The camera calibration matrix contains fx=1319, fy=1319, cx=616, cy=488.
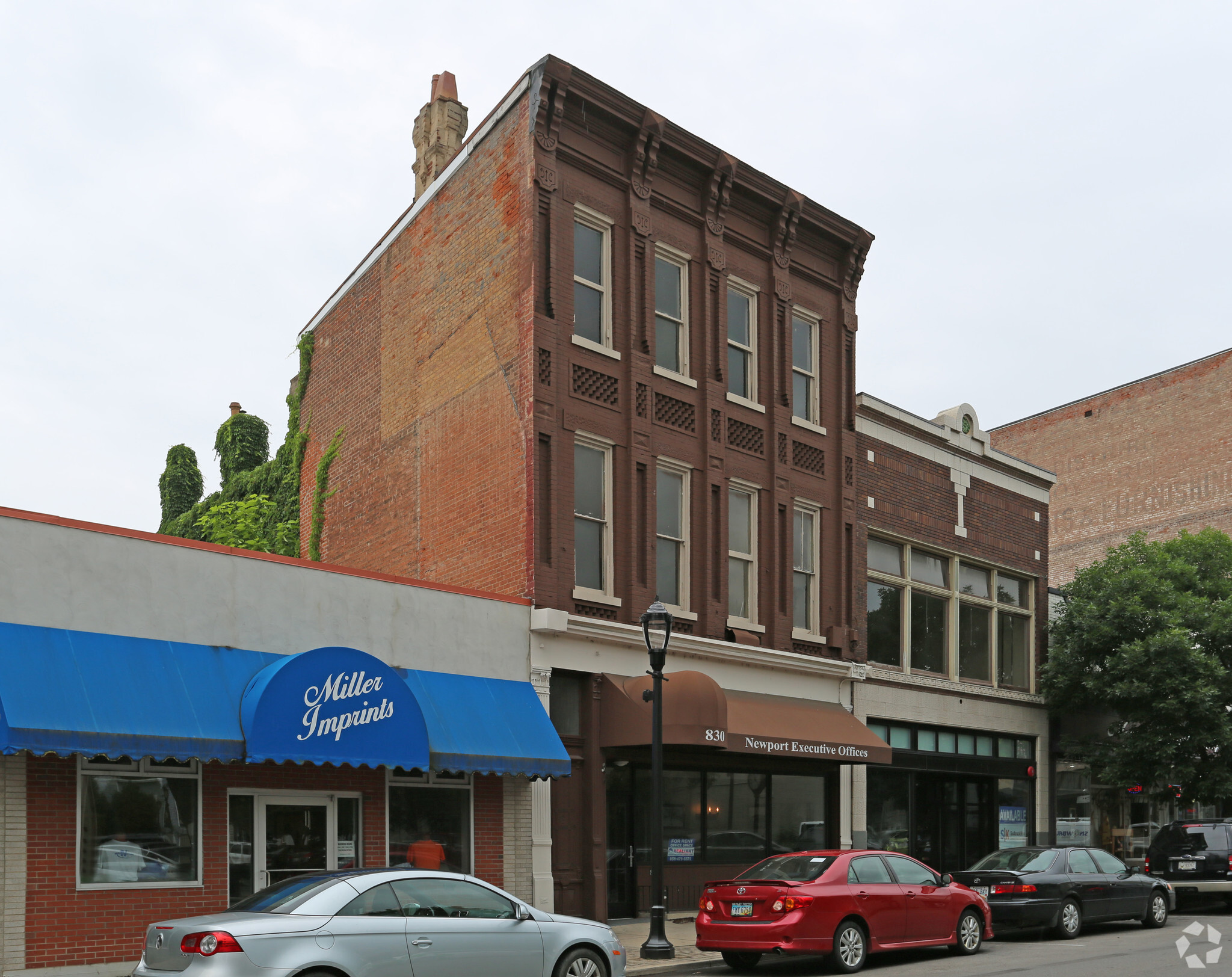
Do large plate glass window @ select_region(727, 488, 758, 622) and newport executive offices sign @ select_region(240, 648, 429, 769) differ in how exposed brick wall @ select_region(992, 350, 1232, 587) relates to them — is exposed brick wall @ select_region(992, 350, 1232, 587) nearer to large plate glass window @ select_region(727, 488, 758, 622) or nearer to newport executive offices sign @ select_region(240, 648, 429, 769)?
large plate glass window @ select_region(727, 488, 758, 622)

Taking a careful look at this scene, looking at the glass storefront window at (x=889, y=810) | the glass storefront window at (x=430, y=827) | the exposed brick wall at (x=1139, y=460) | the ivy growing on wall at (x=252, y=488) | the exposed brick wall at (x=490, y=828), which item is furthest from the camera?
the exposed brick wall at (x=1139, y=460)

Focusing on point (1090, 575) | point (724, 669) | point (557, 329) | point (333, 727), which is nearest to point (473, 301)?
point (557, 329)

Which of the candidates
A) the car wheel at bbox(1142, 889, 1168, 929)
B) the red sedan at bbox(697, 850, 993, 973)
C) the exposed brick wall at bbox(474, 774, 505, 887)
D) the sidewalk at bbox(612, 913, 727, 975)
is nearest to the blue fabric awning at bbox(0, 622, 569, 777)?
the exposed brick wall at bbox(474, 774, 505, 887)

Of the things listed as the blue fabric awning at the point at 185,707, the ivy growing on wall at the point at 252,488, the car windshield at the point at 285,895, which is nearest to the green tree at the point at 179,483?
the ivy growing on wall at the point at 252,488

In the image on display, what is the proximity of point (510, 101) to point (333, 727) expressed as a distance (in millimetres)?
10746

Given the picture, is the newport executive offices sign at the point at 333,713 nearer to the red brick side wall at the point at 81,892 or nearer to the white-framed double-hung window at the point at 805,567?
the red brick side wall at the point at 81,892

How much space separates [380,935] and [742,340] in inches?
605

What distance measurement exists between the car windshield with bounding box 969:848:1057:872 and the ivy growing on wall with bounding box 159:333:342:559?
13.1 m

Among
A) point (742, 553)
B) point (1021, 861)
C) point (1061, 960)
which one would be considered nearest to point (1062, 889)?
point (1021, 861)

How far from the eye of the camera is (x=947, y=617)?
2806cm

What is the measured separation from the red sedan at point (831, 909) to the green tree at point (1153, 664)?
40.2ft

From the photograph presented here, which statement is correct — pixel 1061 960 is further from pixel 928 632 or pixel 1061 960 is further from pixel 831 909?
pixel 928 632

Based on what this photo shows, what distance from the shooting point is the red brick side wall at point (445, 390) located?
2041 centimetres

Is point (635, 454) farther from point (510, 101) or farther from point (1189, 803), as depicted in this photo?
point (1189, 803)
